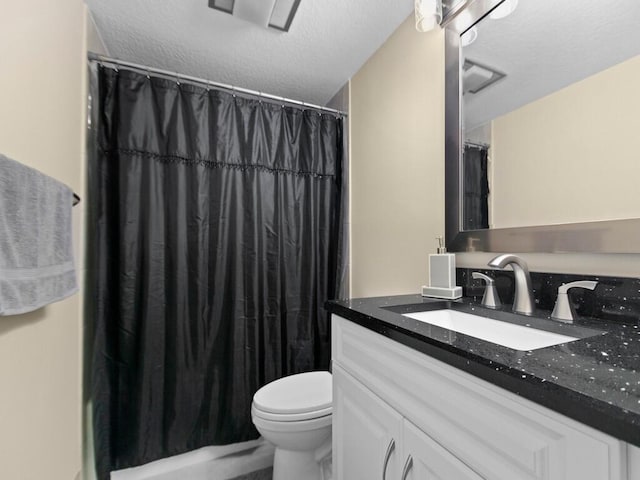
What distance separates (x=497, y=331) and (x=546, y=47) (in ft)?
2.95

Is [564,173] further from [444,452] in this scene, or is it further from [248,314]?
[248,314]

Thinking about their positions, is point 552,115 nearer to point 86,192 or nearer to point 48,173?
point 48,173

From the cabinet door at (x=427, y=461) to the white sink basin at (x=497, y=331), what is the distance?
30 cm

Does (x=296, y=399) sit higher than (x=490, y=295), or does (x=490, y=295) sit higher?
(x=490, y=295)

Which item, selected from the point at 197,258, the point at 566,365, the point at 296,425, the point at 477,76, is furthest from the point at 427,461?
the point at 197,258

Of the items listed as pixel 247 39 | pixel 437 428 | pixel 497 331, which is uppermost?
pixel 247 39

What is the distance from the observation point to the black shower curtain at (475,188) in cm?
111

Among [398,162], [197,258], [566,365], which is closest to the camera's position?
[566,365]

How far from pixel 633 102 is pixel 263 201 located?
5.03 feet

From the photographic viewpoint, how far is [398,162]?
4.90 feet

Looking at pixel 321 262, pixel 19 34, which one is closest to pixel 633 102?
pixel 321 262

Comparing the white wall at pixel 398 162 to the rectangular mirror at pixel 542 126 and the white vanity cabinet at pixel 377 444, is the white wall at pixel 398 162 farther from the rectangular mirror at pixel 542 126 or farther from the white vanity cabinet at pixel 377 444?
the white vanity cabinet at pixel 377 444

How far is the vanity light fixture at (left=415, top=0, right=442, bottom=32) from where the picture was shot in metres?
1.13

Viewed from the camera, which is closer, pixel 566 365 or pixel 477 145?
pixel 566 365
